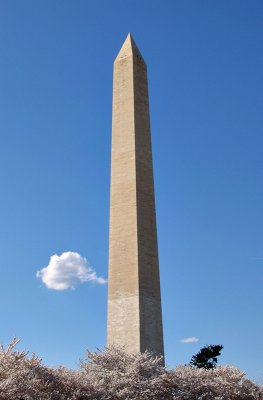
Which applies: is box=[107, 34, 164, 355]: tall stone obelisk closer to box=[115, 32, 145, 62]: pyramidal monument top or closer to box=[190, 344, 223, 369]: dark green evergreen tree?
box=[115, 32, 145, 62]: pyramidal monument top

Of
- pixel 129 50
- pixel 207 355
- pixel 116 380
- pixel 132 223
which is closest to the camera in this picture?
pixel 116 380

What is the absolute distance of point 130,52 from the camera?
1029 inches

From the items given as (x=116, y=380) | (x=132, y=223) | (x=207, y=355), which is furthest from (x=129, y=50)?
(x=207, y=355)

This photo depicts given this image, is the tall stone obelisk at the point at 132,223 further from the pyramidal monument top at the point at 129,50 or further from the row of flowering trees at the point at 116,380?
the row of flowering trees at the point at 116,380

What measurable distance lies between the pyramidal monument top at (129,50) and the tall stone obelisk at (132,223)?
6 cm

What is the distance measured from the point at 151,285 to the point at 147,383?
489 centimetres

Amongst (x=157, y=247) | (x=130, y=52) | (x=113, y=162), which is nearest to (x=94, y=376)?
(x=157, y=247)

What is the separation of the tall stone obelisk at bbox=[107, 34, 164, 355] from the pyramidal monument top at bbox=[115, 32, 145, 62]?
64mm

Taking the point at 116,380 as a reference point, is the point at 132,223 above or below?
above

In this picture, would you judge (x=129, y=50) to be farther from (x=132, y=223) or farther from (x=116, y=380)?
(x=116, y=380)

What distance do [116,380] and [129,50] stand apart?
14964mm

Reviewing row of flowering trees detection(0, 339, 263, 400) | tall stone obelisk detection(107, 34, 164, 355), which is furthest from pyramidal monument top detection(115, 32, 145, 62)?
row of flowering trees detection(0, 339, 263, 400)

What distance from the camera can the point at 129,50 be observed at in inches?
1036

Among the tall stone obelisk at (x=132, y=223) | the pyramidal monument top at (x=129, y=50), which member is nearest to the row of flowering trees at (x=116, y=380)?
the tall stone obelisk at (x=132, y=223)
